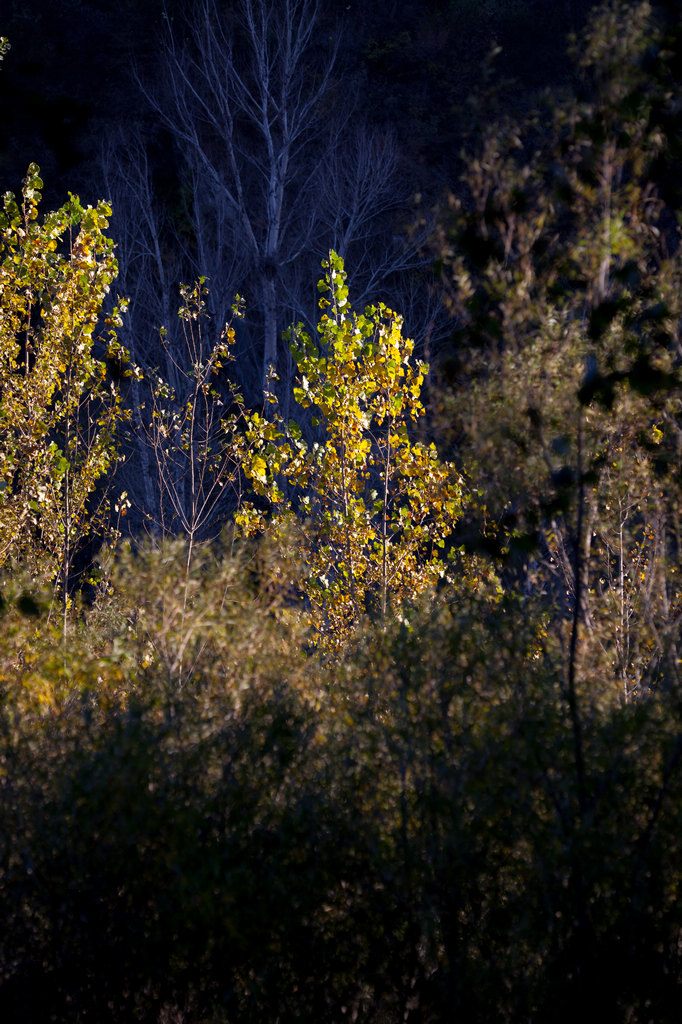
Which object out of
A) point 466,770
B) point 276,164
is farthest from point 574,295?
point 276,164

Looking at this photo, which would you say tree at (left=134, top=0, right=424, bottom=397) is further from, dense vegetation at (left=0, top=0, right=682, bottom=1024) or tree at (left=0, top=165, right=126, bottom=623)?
dense vegetation at (left=0, top=0, right=682, bottom=1024)

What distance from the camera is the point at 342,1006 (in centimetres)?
302

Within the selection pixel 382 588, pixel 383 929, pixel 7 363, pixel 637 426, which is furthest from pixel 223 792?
pixel 7 363

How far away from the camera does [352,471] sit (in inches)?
266

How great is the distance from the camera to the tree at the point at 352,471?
6.51 metres

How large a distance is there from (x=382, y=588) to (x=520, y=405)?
10.7 ft

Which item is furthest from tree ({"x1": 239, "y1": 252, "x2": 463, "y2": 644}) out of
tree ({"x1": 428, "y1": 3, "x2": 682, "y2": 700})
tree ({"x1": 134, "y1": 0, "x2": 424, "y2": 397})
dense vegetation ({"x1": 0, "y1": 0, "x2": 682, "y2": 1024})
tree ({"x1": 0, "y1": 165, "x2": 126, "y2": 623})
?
tree ({"x1": 134, "y1": 0, "x2": 424, "y2": 397})

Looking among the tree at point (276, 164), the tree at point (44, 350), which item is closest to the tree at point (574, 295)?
the tree at point (44, 350)

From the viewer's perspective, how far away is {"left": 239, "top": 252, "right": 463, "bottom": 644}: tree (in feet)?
21.4

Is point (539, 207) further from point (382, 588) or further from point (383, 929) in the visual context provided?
point (382, 588)

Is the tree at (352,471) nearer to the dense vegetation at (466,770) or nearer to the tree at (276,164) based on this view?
the dense vegetation at (466,770)

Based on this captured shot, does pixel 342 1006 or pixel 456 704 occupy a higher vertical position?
pixel 456 704

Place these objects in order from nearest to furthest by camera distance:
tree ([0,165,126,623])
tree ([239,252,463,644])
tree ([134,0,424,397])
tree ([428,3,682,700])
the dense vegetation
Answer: the dense vegetation < tree ([428,3,682,700]) < tree ([0,165,126,623]) < tree ([239,252,463,644]) < tree ([134,0,424,397])

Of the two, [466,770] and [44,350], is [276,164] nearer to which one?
[44,350]
